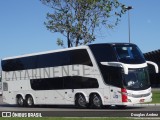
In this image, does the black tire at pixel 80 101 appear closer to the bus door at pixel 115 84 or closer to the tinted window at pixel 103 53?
the bus door at pixel 115 84

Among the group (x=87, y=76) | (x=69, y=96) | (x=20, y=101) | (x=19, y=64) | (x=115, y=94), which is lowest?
(x=20, y=101)

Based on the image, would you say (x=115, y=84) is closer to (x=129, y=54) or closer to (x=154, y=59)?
(x=129, y=54)

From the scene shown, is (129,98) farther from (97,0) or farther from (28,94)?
(97,0)

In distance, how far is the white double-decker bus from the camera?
2527cm

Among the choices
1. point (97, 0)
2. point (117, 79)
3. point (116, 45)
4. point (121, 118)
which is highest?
point (97, 0)

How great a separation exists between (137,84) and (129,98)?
0.97 metres

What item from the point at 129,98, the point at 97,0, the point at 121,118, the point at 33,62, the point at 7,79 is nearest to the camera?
the point at 121,118

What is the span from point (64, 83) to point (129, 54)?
498cm

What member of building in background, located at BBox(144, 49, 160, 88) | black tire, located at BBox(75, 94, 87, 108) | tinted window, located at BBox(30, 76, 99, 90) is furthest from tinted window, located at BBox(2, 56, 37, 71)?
building in background, located at BBox(144, 49, 160, 88)

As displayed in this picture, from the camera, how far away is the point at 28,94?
32031 mm

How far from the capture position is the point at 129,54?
25.8 m

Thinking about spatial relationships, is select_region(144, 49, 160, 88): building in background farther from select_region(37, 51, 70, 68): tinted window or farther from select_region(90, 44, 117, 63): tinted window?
select_region(90, 44, 117, 63): tinted window

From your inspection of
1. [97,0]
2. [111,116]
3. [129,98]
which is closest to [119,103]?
[129,98]

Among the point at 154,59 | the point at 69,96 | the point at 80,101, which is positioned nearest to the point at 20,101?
the point at 69,96
